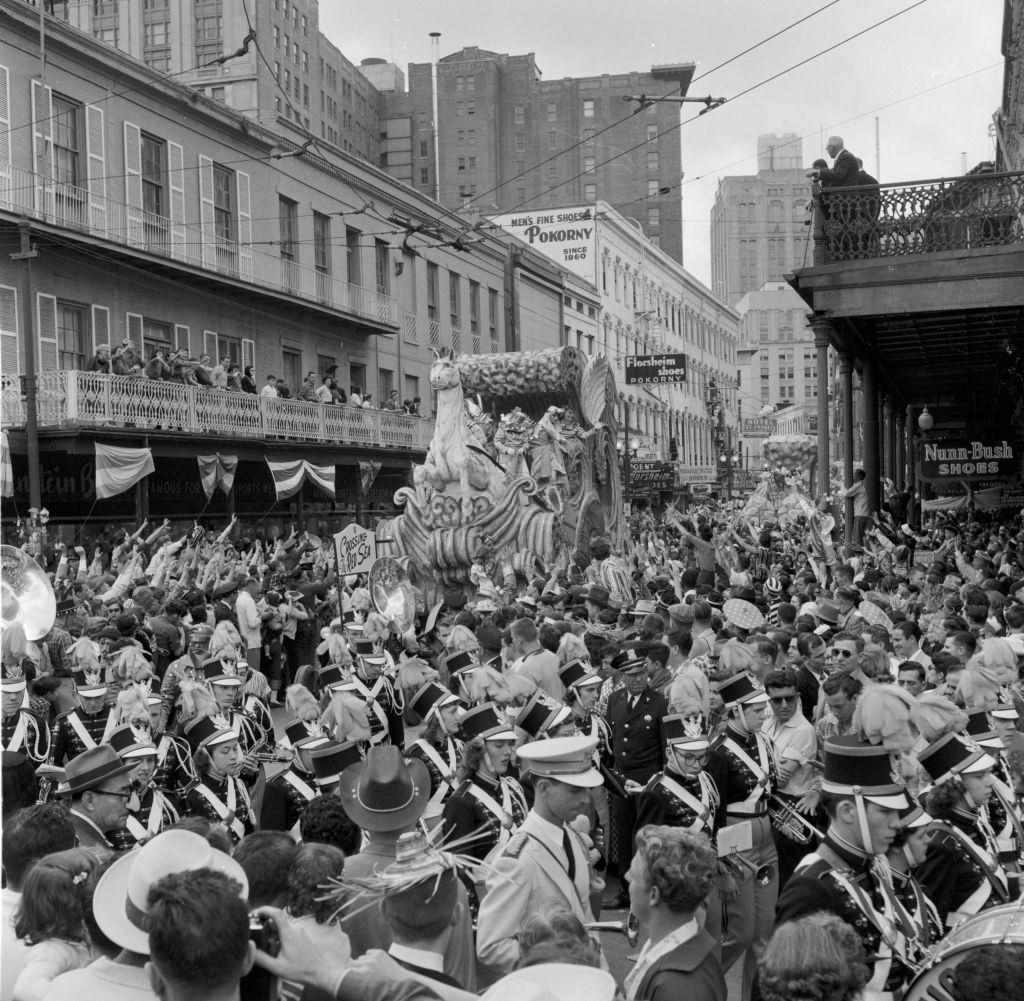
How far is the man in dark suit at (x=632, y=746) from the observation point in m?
7.54

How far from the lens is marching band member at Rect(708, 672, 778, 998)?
5824 mm

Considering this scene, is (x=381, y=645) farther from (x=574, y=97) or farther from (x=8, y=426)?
(x=574, y=97)

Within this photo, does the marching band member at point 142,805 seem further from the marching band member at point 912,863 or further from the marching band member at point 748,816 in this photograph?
the marching band member at point 912,863

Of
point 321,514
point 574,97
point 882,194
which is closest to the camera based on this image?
point 882,194

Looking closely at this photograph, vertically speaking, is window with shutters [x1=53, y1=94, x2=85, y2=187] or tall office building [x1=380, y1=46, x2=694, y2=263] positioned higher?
tall office building [x1=380, y1=46, x2=694, y2=263]

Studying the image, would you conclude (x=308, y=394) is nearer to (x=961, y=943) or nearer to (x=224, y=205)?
(x=224, y=205)

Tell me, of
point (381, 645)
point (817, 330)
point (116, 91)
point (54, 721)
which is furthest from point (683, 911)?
point (116, 91)

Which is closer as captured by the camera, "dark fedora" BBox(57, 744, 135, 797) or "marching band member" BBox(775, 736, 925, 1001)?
"marching band member" BBox(775, 736, 925, 1001)

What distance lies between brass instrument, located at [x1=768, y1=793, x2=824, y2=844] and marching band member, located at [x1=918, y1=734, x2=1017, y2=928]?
0.98 metres

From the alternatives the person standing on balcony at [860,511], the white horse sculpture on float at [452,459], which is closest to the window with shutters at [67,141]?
the white horse sculpture on float at [452,459]

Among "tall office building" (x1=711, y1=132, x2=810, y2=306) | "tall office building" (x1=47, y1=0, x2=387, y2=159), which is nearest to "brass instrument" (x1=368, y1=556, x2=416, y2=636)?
"tall office building" (x1=47, y1=0, x2=387, y2=159)

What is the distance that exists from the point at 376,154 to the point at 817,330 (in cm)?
5902

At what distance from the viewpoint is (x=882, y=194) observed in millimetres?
15977

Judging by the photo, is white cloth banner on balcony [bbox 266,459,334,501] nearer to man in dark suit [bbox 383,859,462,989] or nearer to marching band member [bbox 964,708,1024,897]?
marching band member [bbox 964,708,1024,897]
